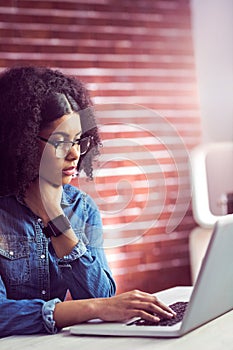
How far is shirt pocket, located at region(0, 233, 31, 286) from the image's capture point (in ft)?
5.29

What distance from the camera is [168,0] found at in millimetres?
3402

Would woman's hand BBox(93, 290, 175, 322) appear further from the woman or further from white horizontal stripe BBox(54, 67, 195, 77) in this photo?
white horizontal stripe BBox(54, 67, 195, 77)

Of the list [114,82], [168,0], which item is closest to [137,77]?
[114,82]

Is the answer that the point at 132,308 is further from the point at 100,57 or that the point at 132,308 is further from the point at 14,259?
the point at 100,57

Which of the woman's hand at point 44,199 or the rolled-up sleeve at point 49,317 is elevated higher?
the woman's hand at point 44,199

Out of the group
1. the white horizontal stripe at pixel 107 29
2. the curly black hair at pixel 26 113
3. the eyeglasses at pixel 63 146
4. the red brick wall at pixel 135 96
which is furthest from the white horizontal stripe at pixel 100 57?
the eyeglasses at pixel 63 146

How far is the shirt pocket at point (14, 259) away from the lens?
161 centimetres

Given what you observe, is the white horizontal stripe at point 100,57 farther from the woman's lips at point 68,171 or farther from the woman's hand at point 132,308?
the woman's hand at point 132,308

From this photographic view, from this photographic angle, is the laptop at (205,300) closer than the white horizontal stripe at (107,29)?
Yes

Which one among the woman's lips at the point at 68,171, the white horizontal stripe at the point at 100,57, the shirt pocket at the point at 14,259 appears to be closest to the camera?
the shirt pocket at the point at 14,259

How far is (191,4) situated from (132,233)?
4.05ft

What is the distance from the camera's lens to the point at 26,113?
1756mm

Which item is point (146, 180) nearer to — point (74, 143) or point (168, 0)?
point (168, 0)

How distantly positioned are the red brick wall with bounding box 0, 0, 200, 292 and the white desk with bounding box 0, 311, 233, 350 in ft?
5.65
